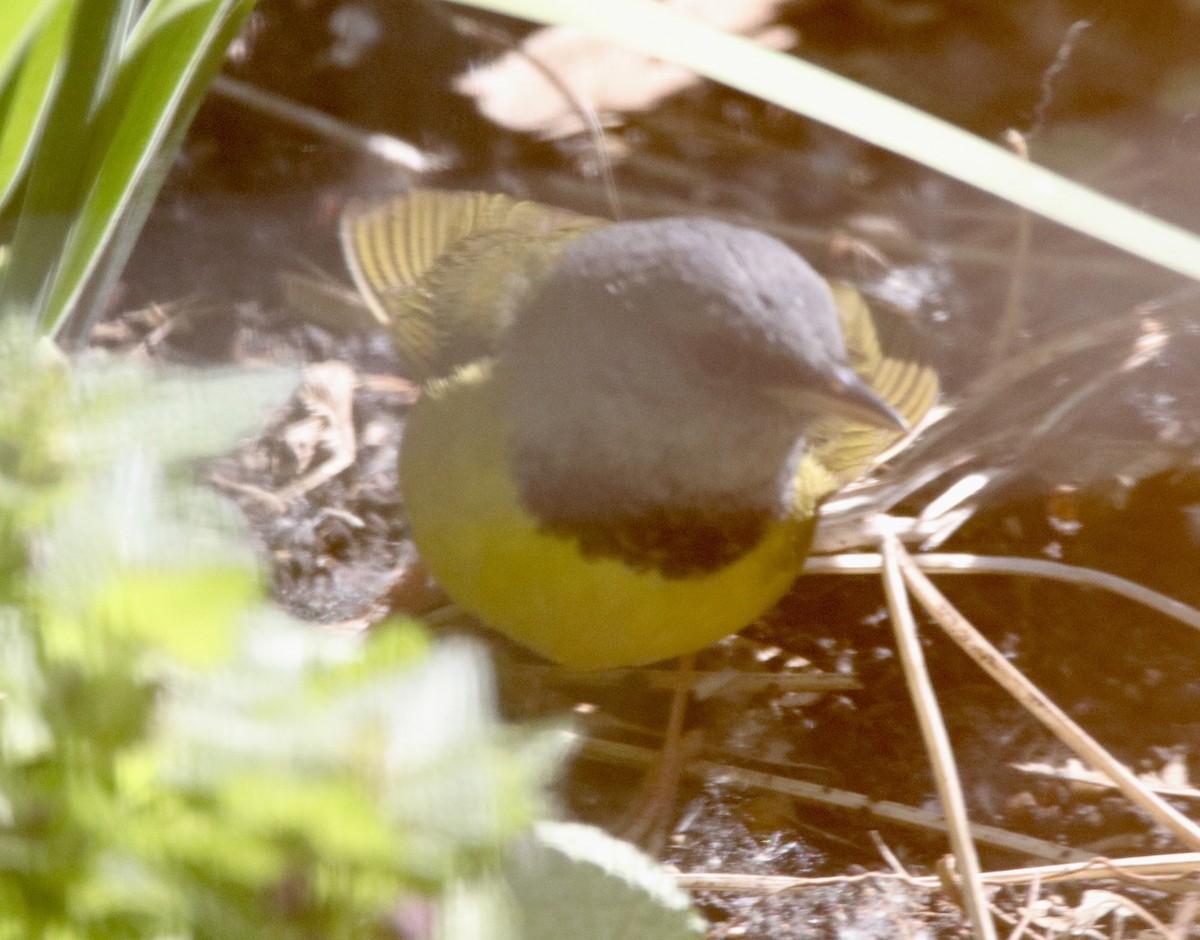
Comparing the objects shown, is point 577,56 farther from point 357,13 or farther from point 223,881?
point 223,881

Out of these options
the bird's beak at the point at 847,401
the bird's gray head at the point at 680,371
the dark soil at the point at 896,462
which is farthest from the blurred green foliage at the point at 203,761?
the bird's beak at the point at 847,401

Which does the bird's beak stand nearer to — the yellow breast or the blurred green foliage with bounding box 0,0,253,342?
the yellow breast

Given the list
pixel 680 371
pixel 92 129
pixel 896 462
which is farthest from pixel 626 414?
pixel 92 129

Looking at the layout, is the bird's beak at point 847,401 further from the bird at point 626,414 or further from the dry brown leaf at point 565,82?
the dry brown leaf at point 565,82

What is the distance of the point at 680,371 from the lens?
0.61m

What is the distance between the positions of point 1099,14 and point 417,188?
51 centimetres

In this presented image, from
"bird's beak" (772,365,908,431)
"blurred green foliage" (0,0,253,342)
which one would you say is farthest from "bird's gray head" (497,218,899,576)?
"blurred green foliage" (0,0,253,342)

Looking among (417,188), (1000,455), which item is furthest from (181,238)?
(1000,455)

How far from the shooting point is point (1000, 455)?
61 centimetres

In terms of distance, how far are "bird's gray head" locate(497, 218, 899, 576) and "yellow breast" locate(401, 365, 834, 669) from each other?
0.02 metres

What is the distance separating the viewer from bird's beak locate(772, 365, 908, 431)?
2.09 ft

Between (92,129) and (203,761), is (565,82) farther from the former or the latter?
(203,761)

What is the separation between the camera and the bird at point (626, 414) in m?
0.57

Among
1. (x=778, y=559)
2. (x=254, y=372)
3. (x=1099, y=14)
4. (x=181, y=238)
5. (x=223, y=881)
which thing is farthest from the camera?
(x=1099, y=14)
